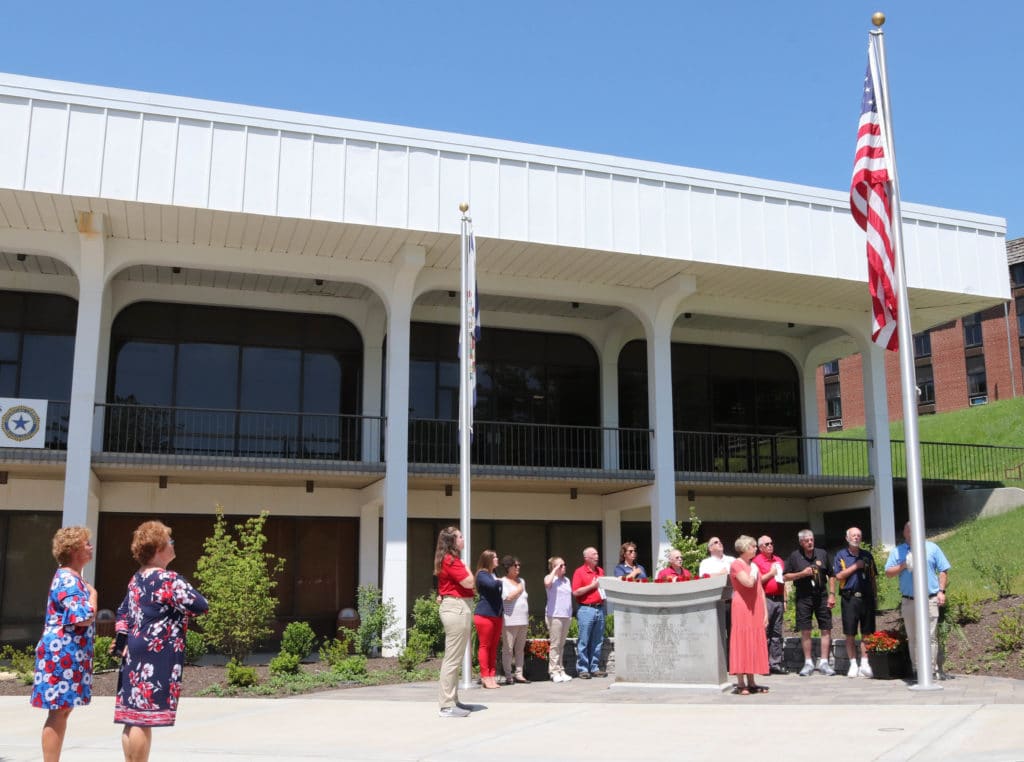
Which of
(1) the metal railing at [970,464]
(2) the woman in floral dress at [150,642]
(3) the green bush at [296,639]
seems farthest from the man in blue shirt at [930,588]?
(1) the metal railing at [970,464]

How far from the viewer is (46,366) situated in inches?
787

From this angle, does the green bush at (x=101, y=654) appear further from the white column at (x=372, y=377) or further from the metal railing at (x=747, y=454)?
the metal railing at (x=747, y=454)

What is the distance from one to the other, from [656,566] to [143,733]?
14.8 m

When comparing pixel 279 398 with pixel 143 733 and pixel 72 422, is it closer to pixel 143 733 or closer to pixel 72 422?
pixel 72 422

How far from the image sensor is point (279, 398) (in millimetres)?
21250

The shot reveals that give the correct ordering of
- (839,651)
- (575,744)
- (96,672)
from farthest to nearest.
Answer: (96,672) < (839,651) < (575,744)

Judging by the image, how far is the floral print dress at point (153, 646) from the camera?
5977 millimetres

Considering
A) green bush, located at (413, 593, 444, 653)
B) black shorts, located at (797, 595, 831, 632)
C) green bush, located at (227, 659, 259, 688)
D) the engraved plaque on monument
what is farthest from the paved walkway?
green bush, located at (413, 593, 444, 653)

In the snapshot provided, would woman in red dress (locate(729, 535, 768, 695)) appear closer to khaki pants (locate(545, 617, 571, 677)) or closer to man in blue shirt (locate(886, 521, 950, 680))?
man in blue shirt (locate(886, 521, 950, 680))

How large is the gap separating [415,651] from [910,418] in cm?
855

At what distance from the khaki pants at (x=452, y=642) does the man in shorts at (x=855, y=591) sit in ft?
15.8

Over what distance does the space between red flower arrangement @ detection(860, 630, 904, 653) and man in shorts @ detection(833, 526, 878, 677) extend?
6.8 inches

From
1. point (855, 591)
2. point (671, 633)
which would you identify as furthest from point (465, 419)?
point (855, 591)

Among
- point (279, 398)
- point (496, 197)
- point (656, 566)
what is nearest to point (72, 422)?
point (279, 398)
